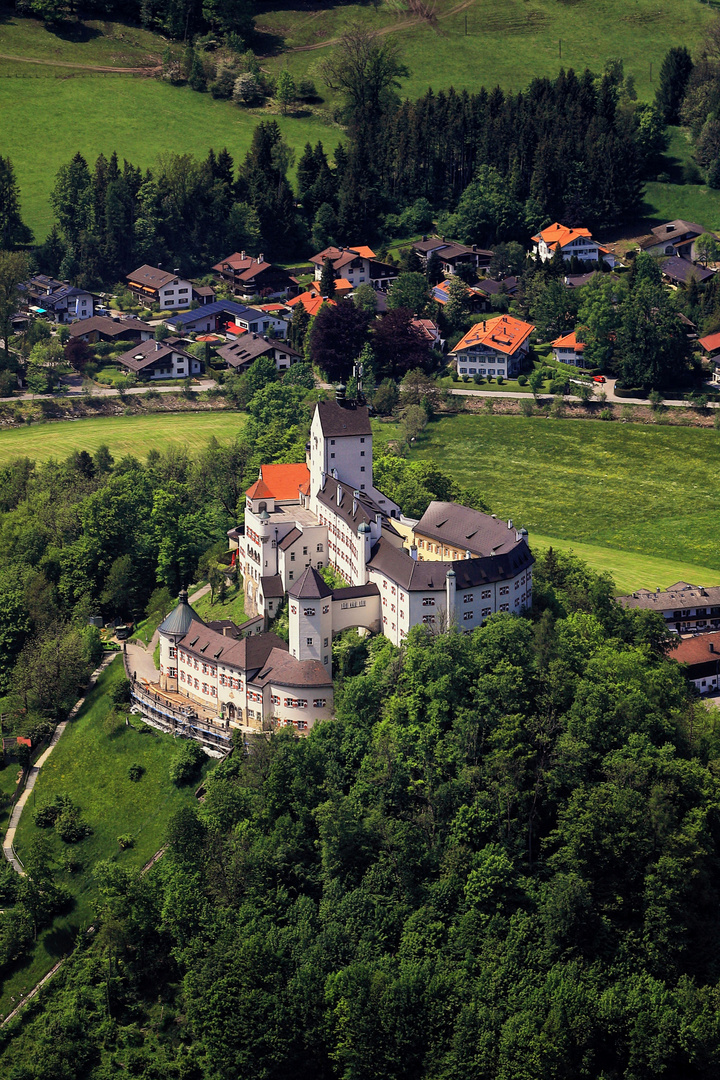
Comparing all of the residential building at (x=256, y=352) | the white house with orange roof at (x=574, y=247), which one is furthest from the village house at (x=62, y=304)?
the white house with orange roof at (x=574, y=247)

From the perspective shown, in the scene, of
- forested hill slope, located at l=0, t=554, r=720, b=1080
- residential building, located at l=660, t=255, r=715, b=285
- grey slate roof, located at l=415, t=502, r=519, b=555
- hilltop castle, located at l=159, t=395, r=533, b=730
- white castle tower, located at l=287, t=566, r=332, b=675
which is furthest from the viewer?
residential building, located at l=660, t=255, r=715, b=285

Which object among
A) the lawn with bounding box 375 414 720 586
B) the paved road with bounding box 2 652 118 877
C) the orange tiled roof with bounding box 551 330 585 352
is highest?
the orange tiled roof with bounding box 551 330 585 352

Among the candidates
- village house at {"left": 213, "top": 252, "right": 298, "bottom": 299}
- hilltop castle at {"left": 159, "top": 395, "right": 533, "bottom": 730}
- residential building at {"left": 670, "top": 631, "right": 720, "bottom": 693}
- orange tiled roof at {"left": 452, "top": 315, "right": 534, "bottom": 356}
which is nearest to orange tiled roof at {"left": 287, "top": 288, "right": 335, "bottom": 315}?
village house at {"left": 213, "top": 252, "right": 298, "bottom": 299}

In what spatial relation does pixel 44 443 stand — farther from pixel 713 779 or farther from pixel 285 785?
pixel 713 779

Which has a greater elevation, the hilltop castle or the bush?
the hilltop castle

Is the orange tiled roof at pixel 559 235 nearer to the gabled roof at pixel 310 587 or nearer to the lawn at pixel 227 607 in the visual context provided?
the lawn at pixel 227 607

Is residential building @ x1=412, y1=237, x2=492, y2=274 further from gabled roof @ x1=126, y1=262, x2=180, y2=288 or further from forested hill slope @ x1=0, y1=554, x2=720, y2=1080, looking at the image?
forested hill slope @ x1=0, y1=554, x2=720, y2=1080
